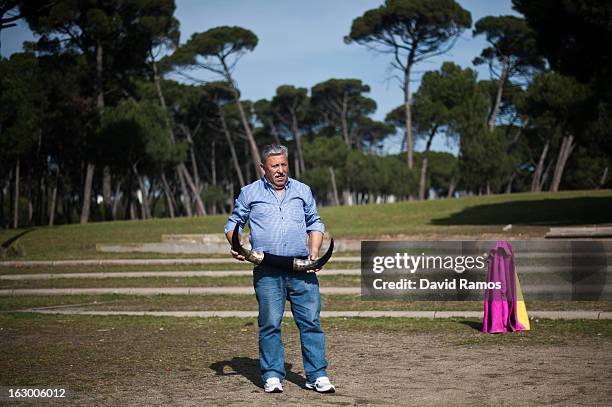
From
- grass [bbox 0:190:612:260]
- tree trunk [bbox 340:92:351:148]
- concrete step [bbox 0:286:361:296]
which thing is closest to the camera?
concrete step [bbox 0:286:361:296]

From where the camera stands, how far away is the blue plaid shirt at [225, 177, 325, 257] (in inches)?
236

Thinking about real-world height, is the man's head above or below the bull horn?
above

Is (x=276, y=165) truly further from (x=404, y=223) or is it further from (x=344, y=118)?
(x=344, y=118)

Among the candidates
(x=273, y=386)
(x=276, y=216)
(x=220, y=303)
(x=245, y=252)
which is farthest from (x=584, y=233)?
(x=245, y=252)

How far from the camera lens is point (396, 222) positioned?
33.9 meters

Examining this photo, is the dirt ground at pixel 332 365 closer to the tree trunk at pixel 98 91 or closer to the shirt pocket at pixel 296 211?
the shirt pocket at pixel 296 211

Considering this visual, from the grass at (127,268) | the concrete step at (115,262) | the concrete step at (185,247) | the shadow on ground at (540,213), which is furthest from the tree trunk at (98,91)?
the grass at (127,268)

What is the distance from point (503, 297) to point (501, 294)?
0.04 metres

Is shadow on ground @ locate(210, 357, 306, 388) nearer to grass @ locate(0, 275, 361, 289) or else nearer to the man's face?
the man's face

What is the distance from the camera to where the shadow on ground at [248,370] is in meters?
6.52

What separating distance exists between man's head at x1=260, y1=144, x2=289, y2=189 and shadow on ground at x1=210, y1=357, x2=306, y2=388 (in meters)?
1.66

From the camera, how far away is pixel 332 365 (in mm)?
7168

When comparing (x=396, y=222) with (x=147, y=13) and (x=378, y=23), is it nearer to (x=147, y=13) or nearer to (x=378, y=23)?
(x=147, y=13)

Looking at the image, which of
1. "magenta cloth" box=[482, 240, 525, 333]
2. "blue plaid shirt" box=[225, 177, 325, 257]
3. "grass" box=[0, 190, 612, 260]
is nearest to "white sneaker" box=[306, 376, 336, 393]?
"blue plaid shirt" box=[225, 177, 325, 257]
